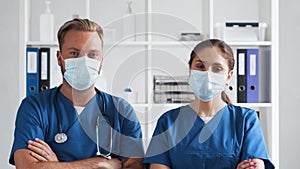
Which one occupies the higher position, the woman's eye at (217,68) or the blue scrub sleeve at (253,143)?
the woman's eye at (217,68)

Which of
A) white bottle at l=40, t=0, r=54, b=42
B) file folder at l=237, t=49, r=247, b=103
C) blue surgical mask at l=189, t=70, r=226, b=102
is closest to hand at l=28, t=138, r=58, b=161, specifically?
blue surgical mask at l=189, t=70, r=226, b=102

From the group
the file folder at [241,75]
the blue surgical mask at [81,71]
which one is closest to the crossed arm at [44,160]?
the blue surgical mask at [81,71]

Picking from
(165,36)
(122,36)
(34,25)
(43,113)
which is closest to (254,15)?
(165,36)

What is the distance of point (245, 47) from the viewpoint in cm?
310

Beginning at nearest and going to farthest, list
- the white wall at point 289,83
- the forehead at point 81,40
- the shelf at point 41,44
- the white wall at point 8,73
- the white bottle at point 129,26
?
the forehead at point 81,40, the shelf at point 41,44, the white bottle at point 129,26, the white wall at point 8,73, the white wall at point 289,83

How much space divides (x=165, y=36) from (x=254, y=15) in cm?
66

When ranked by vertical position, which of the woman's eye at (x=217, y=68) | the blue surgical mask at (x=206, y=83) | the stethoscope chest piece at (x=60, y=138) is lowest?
the stethoscope chest piece at (x=60, y=138)

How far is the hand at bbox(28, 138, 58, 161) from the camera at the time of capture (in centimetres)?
204

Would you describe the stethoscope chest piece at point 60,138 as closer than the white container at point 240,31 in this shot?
Yes

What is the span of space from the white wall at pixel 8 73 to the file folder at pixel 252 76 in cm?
162

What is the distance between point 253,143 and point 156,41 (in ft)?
3.87

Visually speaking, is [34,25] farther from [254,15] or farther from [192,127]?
[192,127]

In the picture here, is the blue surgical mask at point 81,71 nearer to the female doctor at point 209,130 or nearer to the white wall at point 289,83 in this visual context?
the female doctor at point 209,130

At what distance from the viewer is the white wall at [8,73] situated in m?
3.63
